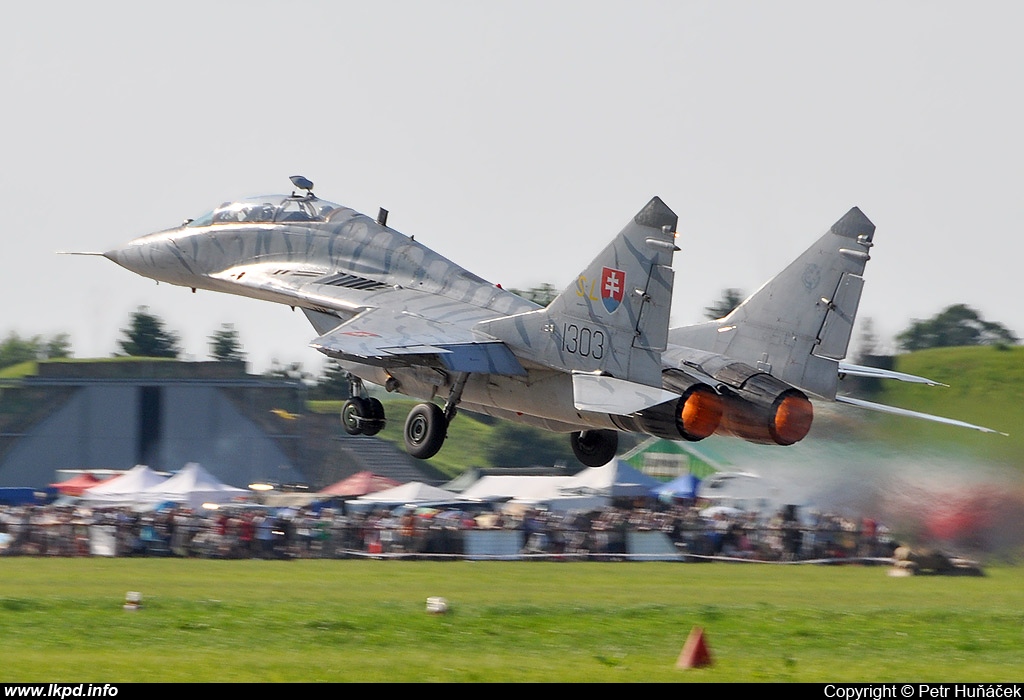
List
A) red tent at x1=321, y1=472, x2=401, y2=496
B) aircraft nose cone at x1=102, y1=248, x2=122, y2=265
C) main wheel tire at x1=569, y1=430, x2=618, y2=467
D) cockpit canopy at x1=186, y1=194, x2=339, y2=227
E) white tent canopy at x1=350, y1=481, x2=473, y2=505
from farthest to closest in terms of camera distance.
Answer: red tent at x1=321, y1=472, x2=401, y2=496 → white tent canopy at x1=350, y1=481, x2=473, y2=505 → aircraft nose cone at x1=102, y1=248, x2=122, y2=265 → cockpit canopy at x1=186, y1=194, x2=339, y2=227 → main wheel tire at x1=569, y1=430, x2=618, y2=467

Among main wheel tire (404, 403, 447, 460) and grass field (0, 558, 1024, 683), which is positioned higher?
main wheel tire (404, 403, 447, 460)

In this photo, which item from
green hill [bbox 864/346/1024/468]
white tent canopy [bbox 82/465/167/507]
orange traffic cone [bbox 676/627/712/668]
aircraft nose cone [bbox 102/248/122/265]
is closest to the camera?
orange traffic cone [bbox 676/627/712/668]

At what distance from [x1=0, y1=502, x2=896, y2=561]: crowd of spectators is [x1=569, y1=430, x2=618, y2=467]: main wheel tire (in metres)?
6.18

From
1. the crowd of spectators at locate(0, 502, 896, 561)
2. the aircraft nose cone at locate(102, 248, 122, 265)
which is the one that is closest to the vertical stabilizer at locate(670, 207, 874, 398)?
the crowd of spectators at locate(0, 502, 896, 561)

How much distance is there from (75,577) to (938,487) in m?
13.5

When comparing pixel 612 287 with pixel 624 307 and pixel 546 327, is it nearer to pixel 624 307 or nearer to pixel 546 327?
pixel 624 307

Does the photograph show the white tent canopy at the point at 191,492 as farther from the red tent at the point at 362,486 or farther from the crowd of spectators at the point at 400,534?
the crowd of spectators at the point at 400,534

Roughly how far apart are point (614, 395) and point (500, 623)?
122 inches

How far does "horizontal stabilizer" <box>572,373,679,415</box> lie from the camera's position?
14180 mm

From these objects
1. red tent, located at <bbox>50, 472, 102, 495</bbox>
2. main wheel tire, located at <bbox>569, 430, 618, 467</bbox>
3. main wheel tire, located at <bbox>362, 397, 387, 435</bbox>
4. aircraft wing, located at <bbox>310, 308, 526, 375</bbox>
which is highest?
aircraft wing, located at <bbox>310, 308, 526, 375</bbox>

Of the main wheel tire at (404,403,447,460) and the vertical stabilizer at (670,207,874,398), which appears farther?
the vertical stabilizer at (670,207,874,398)

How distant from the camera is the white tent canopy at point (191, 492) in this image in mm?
29562

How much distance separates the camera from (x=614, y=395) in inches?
566

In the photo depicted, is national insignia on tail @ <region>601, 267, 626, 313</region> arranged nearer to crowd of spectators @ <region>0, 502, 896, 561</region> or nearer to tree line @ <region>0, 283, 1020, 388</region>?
crowd of spectators @ <region>0, 502, 896, 561</region>
